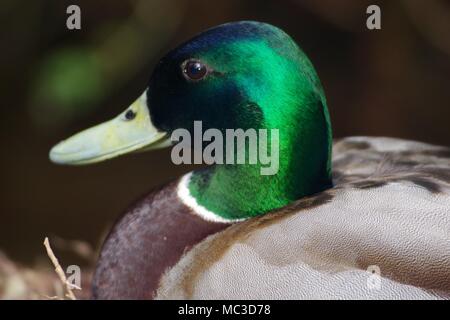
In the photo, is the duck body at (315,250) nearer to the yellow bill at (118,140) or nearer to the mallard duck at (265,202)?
the mallard duck at (265,202)

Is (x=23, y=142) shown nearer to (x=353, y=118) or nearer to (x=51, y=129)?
(x=51, y=129)

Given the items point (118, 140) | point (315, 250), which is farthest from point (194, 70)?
point (315, 250)

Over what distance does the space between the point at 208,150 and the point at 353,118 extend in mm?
2683

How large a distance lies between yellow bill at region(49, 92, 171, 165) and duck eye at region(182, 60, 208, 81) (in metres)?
0.15

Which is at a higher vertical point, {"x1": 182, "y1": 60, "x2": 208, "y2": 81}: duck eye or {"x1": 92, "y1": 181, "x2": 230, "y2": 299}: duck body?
{"x1": 182, "y1": 60, "x2": 208, "y2": 81}: duck eye

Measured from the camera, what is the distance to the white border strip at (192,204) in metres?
2.21

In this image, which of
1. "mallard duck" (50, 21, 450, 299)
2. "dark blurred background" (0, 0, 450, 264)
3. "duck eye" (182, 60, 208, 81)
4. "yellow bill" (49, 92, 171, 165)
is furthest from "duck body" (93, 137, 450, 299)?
"dark blurred background" (0, 0, 450, 264)

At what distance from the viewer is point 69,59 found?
3674 millimetres

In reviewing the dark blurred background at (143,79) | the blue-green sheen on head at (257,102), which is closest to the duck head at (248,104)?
the blue-green sheen on head at (257,102)

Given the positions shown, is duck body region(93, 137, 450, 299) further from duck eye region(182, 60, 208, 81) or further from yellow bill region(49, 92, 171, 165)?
duck eye region(182, 60, 208, 81)

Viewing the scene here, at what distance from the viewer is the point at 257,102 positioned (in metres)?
2.13

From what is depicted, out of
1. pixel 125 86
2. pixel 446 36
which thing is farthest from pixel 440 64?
pixel 125 86

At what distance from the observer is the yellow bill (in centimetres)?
227

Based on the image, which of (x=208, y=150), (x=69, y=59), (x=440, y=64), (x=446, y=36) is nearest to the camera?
(x=208, y=150)
